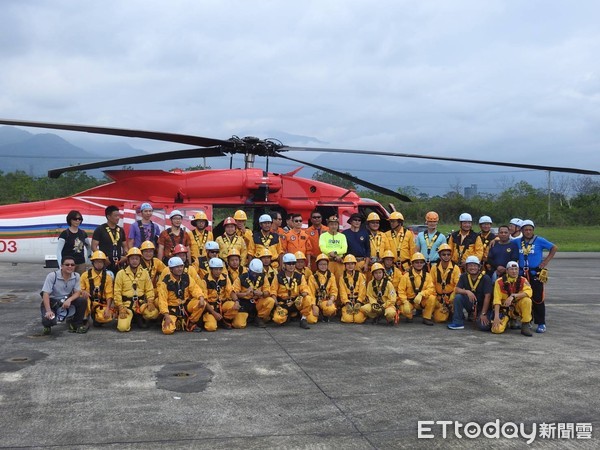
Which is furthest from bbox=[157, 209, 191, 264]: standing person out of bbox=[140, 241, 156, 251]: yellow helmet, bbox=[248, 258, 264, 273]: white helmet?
bbox=[248, 258, 264, 273]: white helmet

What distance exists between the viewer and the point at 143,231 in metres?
9.70

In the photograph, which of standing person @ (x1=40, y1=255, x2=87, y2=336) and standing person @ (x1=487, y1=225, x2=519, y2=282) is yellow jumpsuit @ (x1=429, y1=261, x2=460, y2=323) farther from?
standing person @ (x1=40, y1=255, x2=87, y2=336)

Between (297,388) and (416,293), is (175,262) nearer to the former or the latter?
(297,388)

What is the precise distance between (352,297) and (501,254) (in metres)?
2.50

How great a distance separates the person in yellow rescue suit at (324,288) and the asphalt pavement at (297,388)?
526 millimetres

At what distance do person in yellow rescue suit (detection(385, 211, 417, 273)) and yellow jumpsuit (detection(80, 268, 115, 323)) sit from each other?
4685 millimetres

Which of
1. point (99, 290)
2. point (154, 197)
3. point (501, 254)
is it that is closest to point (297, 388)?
point (99, 290)

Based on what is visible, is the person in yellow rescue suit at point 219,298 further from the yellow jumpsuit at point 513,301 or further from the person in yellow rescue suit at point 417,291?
the yellow jumpsuit at point 513,301

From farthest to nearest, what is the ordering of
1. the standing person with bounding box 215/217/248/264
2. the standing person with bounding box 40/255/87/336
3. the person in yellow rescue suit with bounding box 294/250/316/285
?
the standing person with bounding box 215/217/248/264, the person in yellow rescue suit with bounding box 294/250/316/285, the standing person with bounding box 40/255/87/336

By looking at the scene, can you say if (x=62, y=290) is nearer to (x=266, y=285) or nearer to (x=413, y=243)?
(x=266, y=285)

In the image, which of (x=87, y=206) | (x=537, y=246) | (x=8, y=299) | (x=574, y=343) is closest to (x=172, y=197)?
(x=87, y=206)

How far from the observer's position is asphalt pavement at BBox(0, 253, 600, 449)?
4641 mm

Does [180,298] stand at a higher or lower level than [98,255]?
lower

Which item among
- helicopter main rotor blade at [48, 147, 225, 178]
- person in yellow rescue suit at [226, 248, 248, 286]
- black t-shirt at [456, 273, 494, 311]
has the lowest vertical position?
black t-shirt at [456, 273, 494, 311]
